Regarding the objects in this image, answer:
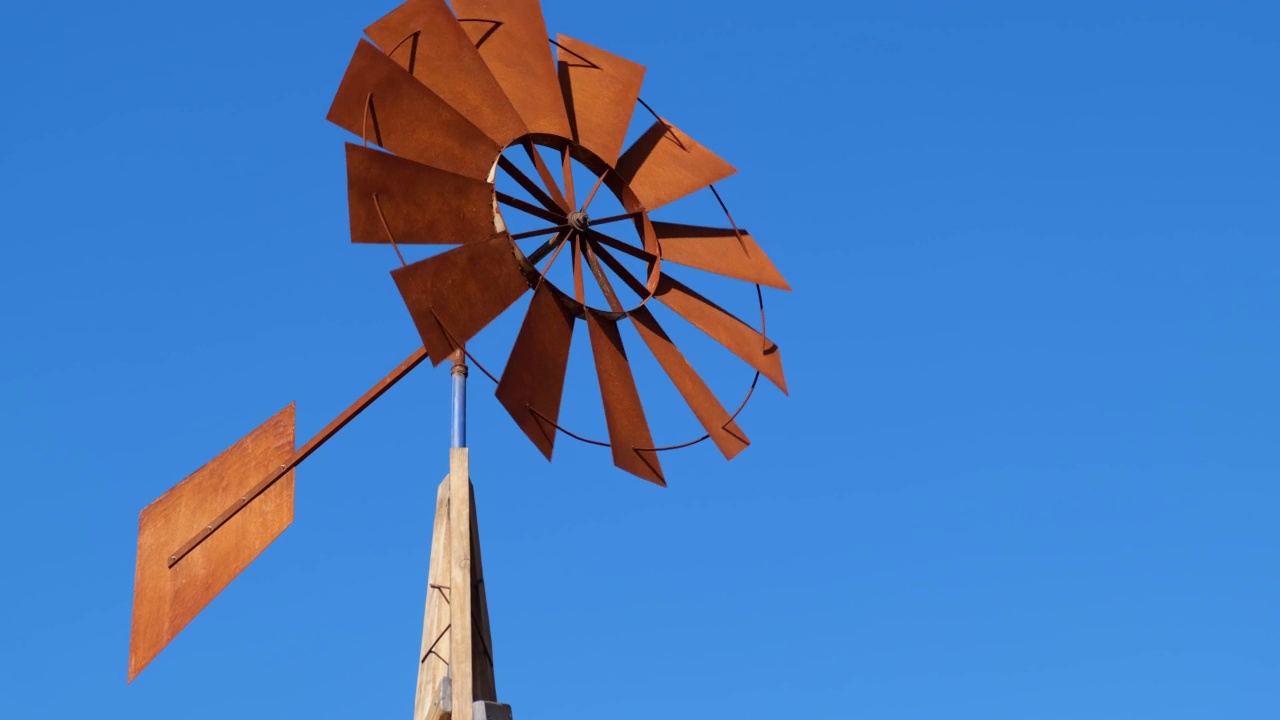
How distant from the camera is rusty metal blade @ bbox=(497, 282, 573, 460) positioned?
6184 millimetres

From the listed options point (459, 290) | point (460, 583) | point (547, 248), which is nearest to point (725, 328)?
point (547, 248)

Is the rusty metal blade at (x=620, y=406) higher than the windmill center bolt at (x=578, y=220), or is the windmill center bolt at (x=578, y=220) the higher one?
the windmill center bolt at (x=578, y=220)

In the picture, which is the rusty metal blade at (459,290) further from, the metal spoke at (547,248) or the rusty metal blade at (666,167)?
the rusty metal blade at (666,167)

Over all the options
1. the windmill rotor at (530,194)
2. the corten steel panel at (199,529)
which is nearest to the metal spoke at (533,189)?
the windmill rotor at (530,194)

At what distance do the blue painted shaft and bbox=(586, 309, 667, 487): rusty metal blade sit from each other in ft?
2.13

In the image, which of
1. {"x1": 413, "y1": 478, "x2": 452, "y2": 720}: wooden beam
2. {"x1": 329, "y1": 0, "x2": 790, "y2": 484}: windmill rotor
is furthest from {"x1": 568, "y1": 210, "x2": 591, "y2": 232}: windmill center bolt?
{"x1": 413, "y1": 478, "x2": 452, "y2": 720}: wooden beam

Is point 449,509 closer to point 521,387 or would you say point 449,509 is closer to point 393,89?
point 521,387

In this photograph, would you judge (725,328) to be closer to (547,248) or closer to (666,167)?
(666,167)

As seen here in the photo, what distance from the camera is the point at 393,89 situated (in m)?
6.11

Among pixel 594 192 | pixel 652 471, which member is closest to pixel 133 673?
pixel 652 471

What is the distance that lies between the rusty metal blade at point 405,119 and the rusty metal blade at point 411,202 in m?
0.13

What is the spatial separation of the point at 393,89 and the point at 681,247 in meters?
1.73

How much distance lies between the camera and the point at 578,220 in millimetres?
6730

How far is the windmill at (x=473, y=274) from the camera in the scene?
5859mm
